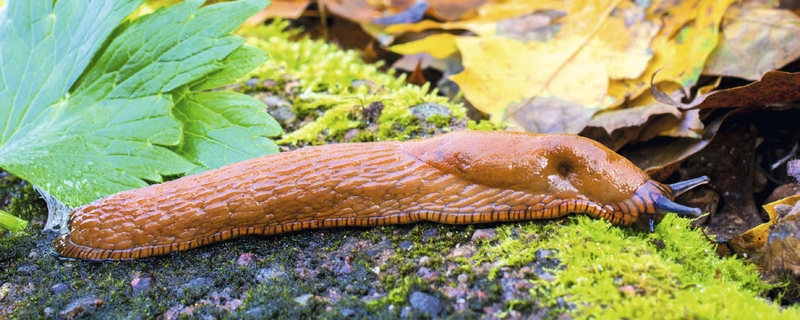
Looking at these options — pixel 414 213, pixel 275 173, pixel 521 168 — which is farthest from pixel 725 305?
pixel 275 173

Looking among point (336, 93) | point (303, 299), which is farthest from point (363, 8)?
point (303, 299)

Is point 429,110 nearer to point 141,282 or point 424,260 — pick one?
point 424,260

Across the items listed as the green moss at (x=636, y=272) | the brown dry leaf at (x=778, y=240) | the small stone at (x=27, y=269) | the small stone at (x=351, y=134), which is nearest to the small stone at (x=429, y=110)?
the small stone at (x=351, y=134)

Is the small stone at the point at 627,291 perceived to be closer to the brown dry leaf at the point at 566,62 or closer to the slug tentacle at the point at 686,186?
the slug tentacle at the point at 686,186

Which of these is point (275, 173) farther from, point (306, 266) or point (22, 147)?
point (22, 147)

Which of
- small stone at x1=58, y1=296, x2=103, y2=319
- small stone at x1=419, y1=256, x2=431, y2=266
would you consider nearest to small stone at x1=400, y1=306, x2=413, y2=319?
small stone at x1=419, y1=256, x2=431, y2=266

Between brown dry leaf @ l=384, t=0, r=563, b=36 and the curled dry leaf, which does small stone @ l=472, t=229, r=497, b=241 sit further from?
brown dry leaf @ l=384, t=0, r=563, b=36
